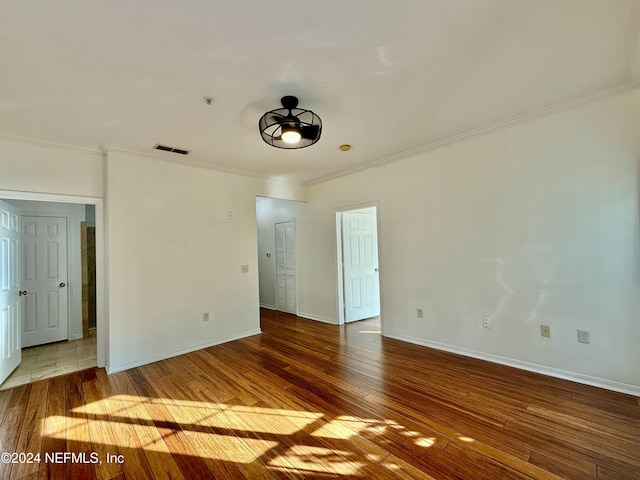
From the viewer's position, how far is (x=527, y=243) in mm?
2990

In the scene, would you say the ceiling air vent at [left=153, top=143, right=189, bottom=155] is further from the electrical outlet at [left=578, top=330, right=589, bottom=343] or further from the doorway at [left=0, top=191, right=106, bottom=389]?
the electrical outlet at [left=578, top=330, right=589, bottom=343]

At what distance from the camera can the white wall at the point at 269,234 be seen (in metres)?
5.98

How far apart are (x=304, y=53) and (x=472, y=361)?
3.46 metres

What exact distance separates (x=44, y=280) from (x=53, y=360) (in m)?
1.36

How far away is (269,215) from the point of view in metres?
6.50

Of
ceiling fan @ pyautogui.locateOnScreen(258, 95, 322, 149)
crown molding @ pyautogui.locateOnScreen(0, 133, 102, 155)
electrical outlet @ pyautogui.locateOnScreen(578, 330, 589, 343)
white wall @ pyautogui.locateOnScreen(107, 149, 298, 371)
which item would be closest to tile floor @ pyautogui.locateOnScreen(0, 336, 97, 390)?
white wall @ pyautogui.locateOnScreen(107, 149, 298, 371)

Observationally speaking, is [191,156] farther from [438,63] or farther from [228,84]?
[438,63]

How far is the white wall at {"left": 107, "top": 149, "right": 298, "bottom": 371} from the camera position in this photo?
11.2 feet

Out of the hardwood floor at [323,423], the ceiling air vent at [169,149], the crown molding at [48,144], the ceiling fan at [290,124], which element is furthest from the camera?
the ceiling air vent at [169,149]

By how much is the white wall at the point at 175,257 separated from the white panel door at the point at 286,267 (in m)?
1.34

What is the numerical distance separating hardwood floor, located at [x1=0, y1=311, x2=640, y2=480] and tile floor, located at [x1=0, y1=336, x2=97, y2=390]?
0.26 m

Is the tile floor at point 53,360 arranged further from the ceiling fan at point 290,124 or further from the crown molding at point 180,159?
the ceiling fan at point 290,124

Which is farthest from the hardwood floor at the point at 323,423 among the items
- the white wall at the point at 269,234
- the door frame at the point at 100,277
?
the white wall at the point at 269,234

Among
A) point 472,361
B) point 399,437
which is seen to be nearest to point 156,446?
point 399,437
